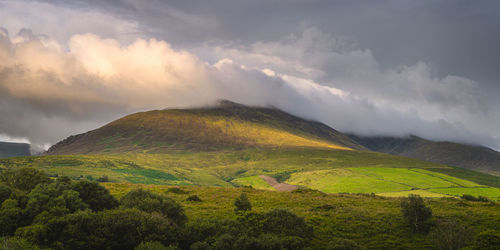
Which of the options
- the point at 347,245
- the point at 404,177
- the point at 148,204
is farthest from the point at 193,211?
the point at 404,177

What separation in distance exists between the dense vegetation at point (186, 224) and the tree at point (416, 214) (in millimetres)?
143

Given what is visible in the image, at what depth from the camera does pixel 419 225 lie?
138 feet

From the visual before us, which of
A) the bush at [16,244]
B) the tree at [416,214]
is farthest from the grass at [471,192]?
the bush at [16,244]

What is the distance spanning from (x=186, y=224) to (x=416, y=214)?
31.9 m

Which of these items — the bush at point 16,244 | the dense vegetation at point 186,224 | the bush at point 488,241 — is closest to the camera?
the bush at point 16,244

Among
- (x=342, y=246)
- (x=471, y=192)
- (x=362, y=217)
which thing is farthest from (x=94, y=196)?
(x=471, y=192)

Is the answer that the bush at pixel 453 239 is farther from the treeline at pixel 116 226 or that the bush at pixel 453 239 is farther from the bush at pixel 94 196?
the bush at pixel 94 196

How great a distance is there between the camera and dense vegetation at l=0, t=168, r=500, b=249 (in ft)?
96.0

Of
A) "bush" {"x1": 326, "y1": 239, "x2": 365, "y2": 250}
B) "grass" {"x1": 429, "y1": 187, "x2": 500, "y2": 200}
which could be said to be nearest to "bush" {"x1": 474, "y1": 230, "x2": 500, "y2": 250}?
"bush" {"x1": 326, "y1": 239, "x2": 365, "y2": 250}

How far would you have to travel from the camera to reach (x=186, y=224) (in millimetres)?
34906

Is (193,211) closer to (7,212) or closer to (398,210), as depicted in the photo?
(7,212)

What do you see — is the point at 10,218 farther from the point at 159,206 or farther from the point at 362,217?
the point at 362,217

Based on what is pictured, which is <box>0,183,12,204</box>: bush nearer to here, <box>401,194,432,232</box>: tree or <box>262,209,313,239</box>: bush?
<box>262,209,313,239</box>: bush

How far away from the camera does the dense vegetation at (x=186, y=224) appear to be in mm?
29266
